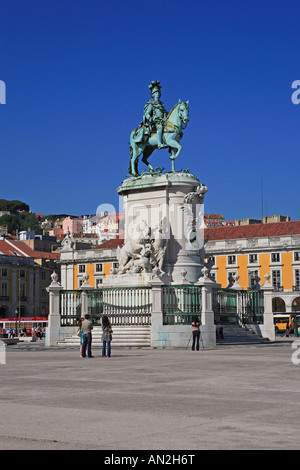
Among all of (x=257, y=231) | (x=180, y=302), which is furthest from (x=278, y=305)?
(x=180, y=302)

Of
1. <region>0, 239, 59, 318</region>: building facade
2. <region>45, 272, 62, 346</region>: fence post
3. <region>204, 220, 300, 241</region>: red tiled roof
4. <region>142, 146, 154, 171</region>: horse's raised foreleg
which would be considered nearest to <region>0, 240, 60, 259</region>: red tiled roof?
<region>0, 239, 59, 318</region>: building facade

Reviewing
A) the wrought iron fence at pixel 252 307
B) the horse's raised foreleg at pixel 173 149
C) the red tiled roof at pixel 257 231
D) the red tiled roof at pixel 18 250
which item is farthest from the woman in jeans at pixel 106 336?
the red tiled roof at pixel 18 250

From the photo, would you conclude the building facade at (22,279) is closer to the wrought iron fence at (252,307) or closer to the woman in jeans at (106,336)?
the wrought iron fence at (252,307)

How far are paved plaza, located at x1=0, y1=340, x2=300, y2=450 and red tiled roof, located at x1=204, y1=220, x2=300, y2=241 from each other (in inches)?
2694

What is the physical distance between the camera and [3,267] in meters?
94.8

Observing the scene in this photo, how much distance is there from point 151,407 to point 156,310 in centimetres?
1743

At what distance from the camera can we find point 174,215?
30.0m

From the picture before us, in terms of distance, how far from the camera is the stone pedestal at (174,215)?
2978 cm

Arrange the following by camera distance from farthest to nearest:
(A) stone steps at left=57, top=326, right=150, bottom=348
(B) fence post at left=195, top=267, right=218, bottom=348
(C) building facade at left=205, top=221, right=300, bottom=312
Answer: (C) building facade at left=205, top=221, right=300, bottom=312, (A) stone steps at left=57, top=326, right=150, bottom=348, (B) fence post at left=195, top=267, right=218, bottom=348

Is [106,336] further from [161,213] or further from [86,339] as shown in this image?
[161,213]

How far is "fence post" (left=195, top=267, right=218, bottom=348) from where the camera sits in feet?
87.4

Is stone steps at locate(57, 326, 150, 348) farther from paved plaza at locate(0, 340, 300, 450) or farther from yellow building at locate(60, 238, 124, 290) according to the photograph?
yellow building at locate(60, 238, 124, 290)
